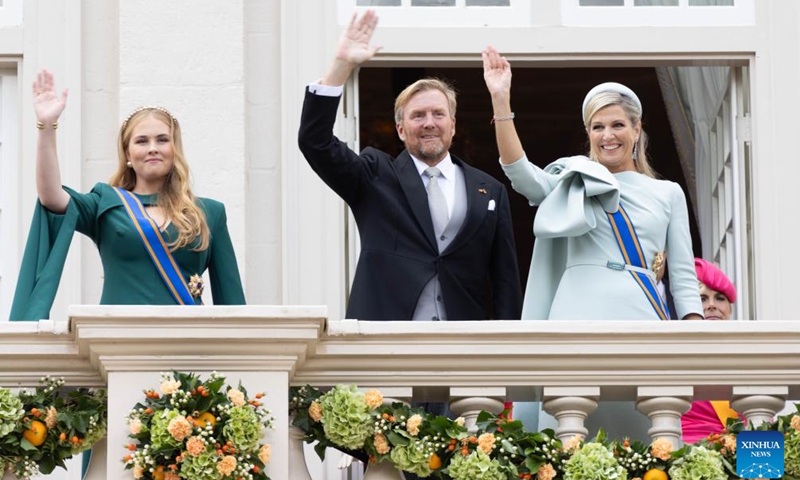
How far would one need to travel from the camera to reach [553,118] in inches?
648

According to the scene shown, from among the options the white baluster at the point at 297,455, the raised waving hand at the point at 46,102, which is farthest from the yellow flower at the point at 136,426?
the raised waving hand at the point at 46,102

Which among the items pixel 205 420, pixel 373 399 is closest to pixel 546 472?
pixel 373 399

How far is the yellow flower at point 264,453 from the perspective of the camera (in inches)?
286

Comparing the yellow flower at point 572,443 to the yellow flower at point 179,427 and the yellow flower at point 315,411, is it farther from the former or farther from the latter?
the yellow flower at point 179,427

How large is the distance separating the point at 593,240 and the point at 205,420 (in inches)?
70.8

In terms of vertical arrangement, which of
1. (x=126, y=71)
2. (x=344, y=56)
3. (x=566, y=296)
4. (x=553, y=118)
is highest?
(x=553, y=118)

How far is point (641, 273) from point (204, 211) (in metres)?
1.58

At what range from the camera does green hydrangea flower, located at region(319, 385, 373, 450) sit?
7336 mm

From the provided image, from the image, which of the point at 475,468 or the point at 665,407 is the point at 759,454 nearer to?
the point at 665,407

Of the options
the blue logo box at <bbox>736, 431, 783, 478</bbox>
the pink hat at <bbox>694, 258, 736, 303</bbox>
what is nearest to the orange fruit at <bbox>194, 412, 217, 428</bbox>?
the blue logo box at <bbox>736, 431, 783, 478</bbox>

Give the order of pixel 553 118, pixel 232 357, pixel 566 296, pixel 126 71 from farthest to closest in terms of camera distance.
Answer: pixel 553 118 → pixel 126 71 → pixel 566 296 → pixel 232 357

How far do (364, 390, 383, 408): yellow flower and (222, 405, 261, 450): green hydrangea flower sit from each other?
39 centimetres

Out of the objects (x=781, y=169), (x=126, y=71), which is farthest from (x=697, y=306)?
(x=126, y=71)

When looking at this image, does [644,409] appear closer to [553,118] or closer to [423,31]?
[423,31]
